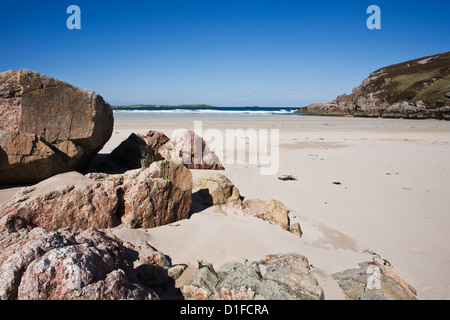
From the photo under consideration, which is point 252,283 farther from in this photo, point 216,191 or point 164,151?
point 164,151

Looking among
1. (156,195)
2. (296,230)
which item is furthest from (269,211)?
(156,195)

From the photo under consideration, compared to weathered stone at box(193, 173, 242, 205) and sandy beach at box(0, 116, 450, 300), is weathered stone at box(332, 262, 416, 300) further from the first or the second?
weathered stone at box(193, 173, 242, 205)

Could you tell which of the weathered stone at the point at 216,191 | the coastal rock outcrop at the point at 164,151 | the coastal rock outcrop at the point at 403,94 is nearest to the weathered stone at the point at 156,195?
the weathered stone at the point at 216,191

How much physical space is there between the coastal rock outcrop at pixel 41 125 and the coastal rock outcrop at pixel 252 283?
3.97 metres

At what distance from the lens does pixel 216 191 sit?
16.5 feet

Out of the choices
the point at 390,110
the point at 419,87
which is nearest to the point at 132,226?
the point at 390,110

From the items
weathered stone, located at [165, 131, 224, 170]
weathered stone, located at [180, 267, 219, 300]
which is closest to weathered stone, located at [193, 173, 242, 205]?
weathered stone, located at [180, 267, 219, 300]

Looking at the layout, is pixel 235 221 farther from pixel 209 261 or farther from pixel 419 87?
pixel 419 87

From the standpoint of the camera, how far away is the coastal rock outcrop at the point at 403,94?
37.1 metres

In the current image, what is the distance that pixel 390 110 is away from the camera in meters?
41.8

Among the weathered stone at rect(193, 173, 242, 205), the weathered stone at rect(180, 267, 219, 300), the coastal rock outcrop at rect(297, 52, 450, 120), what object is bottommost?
the weathered stone at rect(180, 267, 219, 300)

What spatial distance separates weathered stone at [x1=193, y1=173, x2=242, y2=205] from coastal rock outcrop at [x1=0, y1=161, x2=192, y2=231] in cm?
91

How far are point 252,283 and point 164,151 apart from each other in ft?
19.5

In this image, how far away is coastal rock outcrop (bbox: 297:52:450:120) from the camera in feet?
122
